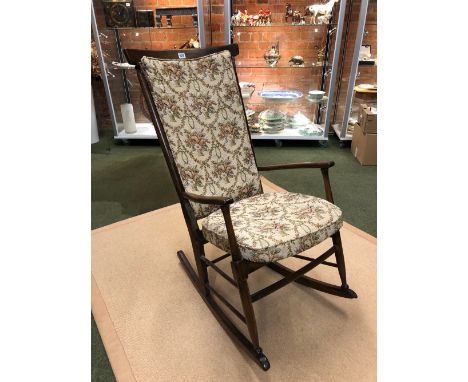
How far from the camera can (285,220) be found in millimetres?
1231

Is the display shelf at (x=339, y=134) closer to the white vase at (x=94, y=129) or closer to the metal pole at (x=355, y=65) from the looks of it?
the metal pole at (x=355, y=65)

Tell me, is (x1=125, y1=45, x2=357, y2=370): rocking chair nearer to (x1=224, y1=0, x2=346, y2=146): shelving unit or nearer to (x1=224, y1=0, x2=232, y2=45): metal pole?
(x1=224, y1=0, x2=232, y2=45): metal pole

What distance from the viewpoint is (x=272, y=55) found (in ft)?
10.4

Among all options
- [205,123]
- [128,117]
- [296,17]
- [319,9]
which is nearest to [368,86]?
[319,9]

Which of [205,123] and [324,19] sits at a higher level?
[324,19]

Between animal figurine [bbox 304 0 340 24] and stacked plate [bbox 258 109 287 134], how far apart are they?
3.15 feet

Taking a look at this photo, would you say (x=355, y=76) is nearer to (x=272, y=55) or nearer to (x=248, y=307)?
(x=272, y=55)

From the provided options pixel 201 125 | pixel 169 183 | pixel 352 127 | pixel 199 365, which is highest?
pixel 201 125

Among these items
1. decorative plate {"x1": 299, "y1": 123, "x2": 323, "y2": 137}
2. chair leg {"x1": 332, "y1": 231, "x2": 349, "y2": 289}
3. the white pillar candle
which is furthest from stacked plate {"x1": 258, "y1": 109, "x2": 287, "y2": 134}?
chair leg {"x1": 332, "y1": 231, "x2": 349, "y2": 289}

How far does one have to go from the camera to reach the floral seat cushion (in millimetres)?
1103

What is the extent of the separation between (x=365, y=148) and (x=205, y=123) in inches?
77.4
